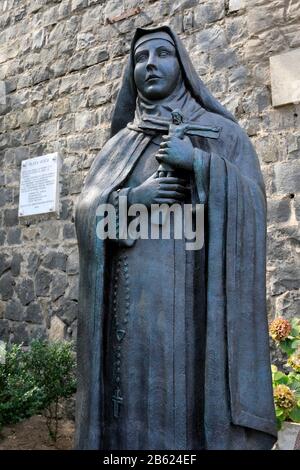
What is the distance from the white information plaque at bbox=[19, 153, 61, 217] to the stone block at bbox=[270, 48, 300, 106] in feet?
9.10

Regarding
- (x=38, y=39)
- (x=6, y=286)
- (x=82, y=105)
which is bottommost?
(x=6, y=286)

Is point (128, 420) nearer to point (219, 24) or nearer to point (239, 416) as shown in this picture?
point (239, 416)

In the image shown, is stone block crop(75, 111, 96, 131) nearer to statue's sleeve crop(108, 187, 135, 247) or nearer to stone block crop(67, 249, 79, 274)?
stone block crop(67, 249, 79, 274)

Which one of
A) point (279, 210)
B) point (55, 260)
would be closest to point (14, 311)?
point (55, 260)

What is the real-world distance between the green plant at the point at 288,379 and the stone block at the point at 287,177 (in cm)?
136

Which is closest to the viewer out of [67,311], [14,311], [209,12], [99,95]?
[209,12]

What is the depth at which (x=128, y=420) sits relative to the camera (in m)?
1.85

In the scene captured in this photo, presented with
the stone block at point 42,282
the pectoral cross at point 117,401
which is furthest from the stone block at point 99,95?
the pectoral cross at point 117,401

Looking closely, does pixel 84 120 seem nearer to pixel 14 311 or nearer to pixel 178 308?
pixel 14 311

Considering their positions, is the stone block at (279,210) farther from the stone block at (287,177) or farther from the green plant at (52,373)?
the green plant at (52,373)

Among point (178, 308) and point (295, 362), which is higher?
point (178, 308)

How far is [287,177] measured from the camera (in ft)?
14.1

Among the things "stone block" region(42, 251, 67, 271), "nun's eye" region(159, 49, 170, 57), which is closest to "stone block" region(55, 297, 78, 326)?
"stone block" region(42, 251, 67, 271)

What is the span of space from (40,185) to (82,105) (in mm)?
1075
